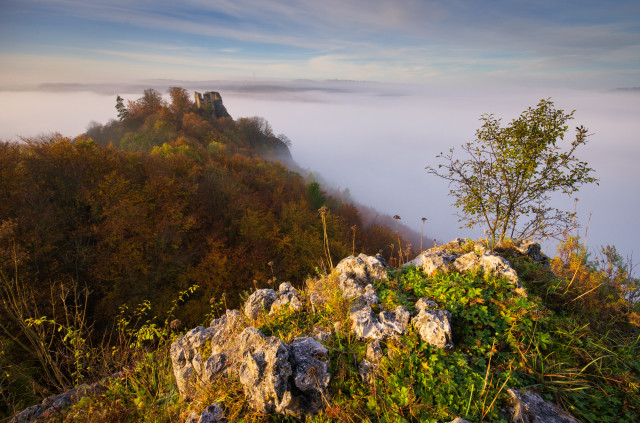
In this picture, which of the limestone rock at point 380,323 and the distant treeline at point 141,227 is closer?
the limestone rock at point 380,323

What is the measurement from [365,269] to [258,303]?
224 centimetres

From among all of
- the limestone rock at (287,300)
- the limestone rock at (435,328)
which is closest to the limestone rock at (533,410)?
the limestone rock at (435,328)

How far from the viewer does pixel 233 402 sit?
3.76m

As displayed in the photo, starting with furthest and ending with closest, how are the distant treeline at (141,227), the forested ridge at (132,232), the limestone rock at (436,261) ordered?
the distant treeline at (141,227)
the forested ridge at (132,232)
the limestone rock at (436,261)

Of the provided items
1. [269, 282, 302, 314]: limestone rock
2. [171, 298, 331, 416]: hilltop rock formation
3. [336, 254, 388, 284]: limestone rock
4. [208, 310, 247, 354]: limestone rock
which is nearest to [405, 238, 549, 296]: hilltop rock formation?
[336, 254, 388, 284]: limestone rock

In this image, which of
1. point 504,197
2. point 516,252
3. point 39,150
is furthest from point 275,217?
point 516,252

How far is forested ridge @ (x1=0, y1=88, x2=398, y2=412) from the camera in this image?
16.3 m

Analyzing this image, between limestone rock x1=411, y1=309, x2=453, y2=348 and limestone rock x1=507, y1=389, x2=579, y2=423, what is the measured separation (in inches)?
32.4

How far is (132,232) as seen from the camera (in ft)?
70.9

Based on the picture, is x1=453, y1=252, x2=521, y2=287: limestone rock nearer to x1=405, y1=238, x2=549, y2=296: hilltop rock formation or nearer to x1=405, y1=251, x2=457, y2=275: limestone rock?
x1=405, y1=238, x2=549, y2=296: hilltop rock formation

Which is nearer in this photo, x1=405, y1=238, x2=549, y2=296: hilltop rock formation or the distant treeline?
x1=405, y1=238, x2=549, y2=296: hilltop rock formation

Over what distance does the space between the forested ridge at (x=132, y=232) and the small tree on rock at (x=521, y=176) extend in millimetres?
5106

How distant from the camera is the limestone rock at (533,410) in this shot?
10.6ft

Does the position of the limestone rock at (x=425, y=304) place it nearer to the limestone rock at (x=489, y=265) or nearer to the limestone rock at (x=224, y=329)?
the limestone rock at (x=489, y=265)
